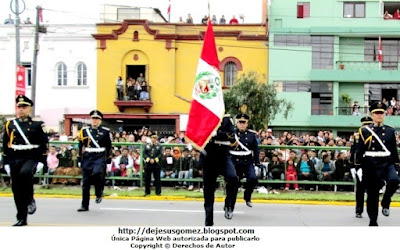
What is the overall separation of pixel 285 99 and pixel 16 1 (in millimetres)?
15894

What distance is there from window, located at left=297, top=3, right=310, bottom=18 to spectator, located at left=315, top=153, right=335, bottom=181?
69.8 feet

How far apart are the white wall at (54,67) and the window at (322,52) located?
43.8 feet

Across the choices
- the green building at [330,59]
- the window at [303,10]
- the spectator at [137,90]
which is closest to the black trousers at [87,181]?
the spectator at [137,90]

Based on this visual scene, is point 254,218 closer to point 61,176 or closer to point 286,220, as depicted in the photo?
point 286,220

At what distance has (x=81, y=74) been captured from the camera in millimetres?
37875

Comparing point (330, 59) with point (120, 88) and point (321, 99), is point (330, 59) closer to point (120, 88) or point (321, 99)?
point (321, 99)

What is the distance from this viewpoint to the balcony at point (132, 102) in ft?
120

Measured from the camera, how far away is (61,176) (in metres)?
18.1

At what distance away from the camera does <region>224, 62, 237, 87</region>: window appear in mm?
37125

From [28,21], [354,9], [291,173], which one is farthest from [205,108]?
[28,21]

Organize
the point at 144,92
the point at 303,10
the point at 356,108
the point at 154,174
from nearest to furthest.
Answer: the point at 154,174, the point at 356,108, the point at 144,92, the point at 303,10

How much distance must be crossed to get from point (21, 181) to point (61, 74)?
2914cm

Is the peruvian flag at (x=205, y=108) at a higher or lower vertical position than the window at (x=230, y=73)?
lower

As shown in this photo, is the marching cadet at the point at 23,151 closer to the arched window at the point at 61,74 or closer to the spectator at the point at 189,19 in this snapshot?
the spectator at the point at 189,19
